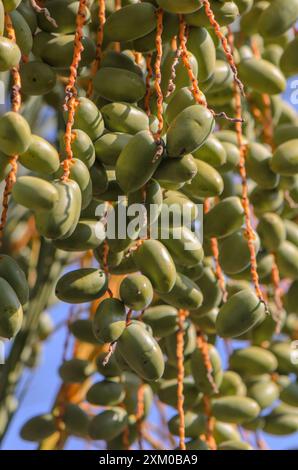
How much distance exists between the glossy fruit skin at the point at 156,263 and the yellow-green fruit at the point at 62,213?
0.10 m

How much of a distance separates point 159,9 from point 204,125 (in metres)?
0.17

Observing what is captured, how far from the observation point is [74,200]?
0.76 meters

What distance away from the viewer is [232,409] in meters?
1.12

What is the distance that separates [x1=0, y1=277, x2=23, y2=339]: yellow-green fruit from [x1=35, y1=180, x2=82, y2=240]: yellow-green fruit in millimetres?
58

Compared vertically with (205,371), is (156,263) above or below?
above

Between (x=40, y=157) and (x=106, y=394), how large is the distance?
43cm

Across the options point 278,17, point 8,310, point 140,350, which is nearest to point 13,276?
point 8,310

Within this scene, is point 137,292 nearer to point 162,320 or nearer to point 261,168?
point 162,320

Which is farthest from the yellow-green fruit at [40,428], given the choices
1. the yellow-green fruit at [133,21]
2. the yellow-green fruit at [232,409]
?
the yellow-green fruit at [133,21]

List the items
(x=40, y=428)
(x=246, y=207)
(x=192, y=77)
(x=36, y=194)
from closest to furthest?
(x=36, y=194) < (x=192, y=77) < (x=246, y=207) < (x=40, y=428)

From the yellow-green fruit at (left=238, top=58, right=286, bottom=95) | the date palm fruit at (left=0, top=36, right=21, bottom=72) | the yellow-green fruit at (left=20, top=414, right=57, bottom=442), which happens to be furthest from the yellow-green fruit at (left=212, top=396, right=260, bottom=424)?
the date palm fruit at (left=0, top=36, right=21, bottom=72)

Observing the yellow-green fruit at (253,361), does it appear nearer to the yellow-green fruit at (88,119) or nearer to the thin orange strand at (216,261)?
the thin orange strand at (216,261)

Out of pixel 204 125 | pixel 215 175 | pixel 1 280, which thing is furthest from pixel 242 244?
pixel 1 280

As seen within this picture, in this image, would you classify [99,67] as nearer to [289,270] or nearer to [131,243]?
[131,243]
